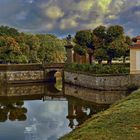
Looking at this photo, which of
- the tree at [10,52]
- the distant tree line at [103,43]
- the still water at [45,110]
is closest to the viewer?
the still water at [45,110]

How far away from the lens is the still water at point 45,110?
18.9 metres

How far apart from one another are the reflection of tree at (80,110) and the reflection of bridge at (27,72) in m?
17.1

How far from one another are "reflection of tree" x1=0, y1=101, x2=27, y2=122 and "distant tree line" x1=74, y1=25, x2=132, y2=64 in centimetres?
1480

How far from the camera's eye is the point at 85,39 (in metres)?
46.7

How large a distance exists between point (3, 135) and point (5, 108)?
10.1 meters

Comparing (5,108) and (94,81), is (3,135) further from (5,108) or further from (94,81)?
(94,81)

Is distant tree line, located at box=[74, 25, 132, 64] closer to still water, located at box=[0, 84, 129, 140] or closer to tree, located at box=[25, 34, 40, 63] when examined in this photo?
still water, located at box=[0, 84, 129, 140]

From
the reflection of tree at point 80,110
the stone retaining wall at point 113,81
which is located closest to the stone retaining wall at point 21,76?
the stone retaining wall at point 113,81

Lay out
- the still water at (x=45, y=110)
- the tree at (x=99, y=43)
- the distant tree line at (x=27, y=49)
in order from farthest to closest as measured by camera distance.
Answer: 1. the distant tree line at (x=27, y=49)
2. the tree at (x=99, y=43)
3. the still water at (x=45, y=110)

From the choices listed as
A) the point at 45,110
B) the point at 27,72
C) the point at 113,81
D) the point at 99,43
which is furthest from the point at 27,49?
the point at 45,110

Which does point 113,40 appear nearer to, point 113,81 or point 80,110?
point 113,81

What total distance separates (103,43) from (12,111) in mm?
20711

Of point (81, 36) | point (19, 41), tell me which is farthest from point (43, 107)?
point (19, 41)

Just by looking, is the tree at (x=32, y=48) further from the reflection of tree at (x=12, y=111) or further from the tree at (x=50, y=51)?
the reflection of tree at (x=12, y=111)
